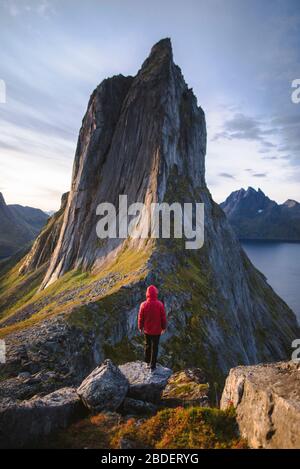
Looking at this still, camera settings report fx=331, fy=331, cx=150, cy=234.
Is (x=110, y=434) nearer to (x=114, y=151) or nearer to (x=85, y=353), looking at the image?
(x=85, y=353)

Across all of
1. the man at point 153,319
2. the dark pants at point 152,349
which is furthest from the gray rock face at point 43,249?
the man at point 153,319

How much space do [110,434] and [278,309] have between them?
94.0 meters

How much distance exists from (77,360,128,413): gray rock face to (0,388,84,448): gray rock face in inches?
20.3

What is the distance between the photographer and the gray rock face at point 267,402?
28.9 feet

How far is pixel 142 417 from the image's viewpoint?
11703 millimetres

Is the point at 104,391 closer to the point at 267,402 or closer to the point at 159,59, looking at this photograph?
the point at 267,402

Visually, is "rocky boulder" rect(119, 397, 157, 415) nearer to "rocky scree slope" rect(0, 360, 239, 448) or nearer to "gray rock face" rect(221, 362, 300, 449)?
"rocky scree slope" rect(0, 360, 239, 448)

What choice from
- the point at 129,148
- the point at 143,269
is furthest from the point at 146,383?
the point at 129,148

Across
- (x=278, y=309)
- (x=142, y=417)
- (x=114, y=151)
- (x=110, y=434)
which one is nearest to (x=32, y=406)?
(x=110, y=434)

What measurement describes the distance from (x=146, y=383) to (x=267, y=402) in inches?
196

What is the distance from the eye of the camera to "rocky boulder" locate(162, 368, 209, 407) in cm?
1348

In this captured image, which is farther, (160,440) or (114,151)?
(114,151)

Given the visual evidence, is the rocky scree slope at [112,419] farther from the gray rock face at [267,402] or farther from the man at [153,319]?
the man at [153,319]
